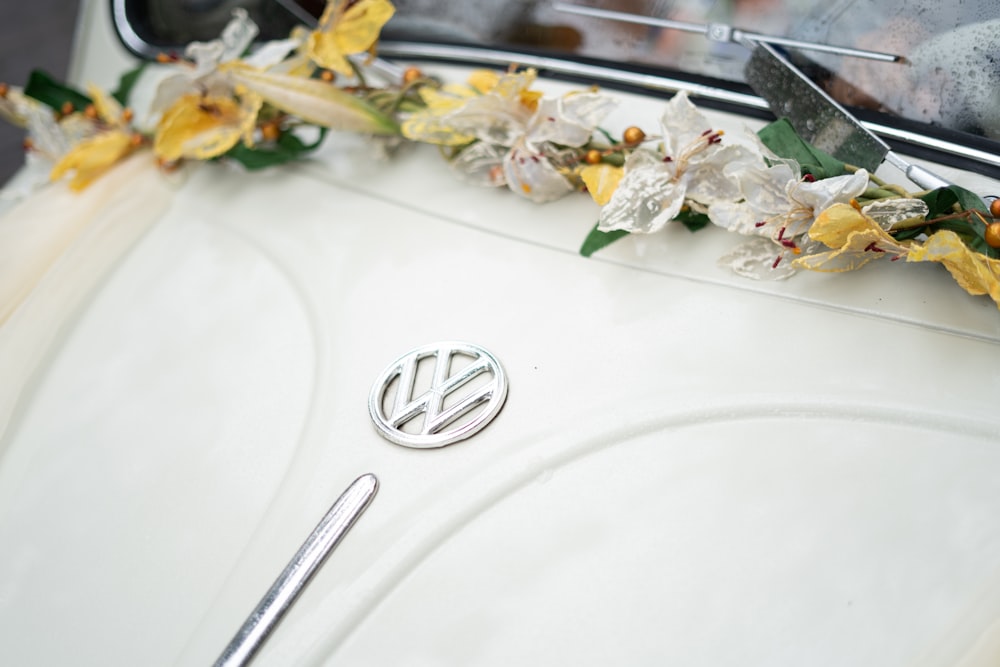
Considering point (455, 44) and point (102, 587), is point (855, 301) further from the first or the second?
point (102, 587)

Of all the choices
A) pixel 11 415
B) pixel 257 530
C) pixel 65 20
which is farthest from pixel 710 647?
pixel 65 20

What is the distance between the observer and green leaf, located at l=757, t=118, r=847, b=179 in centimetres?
88

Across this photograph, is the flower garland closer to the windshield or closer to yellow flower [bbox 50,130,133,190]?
yellow flower [bbox 50,130,133,190]

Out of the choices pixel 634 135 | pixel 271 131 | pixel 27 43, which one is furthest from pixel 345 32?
pixel 27 43

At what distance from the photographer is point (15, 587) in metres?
0.92

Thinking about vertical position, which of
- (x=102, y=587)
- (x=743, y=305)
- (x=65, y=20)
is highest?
(x=743, y=305)

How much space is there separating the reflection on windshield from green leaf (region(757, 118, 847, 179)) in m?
0.13

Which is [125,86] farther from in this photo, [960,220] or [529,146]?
[960,220]

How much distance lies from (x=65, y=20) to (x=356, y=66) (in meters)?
2.10

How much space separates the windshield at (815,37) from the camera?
0.92 m

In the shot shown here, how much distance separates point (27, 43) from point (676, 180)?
2.63 metres

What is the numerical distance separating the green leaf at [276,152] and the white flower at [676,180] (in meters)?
0.52

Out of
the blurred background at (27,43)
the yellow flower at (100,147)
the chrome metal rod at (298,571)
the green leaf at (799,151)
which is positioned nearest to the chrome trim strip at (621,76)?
the green leaf at (799,151)

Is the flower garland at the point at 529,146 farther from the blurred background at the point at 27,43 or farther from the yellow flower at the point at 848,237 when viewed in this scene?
the blurred background at the point at 27,43
